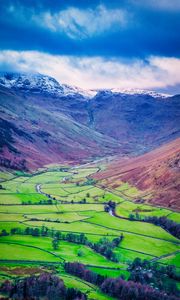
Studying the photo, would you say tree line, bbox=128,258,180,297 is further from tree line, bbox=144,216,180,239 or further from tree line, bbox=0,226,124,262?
tree line, bbox=144,216,180,239

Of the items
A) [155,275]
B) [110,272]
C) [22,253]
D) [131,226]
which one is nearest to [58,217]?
[131,226]

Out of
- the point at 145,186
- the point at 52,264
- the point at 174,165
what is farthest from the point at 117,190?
the point at 52,264

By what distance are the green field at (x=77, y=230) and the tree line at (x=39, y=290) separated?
152 inches

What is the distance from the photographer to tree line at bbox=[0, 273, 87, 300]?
7512 cm

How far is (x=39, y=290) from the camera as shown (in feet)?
255

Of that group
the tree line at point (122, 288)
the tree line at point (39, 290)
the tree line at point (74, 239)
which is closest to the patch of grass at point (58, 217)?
the tree line at point (74, 239)

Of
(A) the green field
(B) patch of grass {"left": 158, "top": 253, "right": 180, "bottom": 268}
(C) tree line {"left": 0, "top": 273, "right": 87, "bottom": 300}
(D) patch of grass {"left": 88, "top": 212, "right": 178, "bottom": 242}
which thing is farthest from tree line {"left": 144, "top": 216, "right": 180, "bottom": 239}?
(C) tree line {"left": 0, "top": 273, "right": 87, "bottom": 300}

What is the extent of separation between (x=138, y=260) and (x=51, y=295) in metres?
29.5

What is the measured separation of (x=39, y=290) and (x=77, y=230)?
152 feet

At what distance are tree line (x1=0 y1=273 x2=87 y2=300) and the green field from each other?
12.7ft

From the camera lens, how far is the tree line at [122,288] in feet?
264

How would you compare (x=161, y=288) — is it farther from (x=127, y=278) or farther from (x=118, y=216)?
(x=118, y=216)

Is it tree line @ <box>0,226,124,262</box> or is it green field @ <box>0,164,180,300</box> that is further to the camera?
tree line @ <box>0,226,124,262</box>

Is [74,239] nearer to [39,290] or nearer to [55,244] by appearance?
[55,244]
